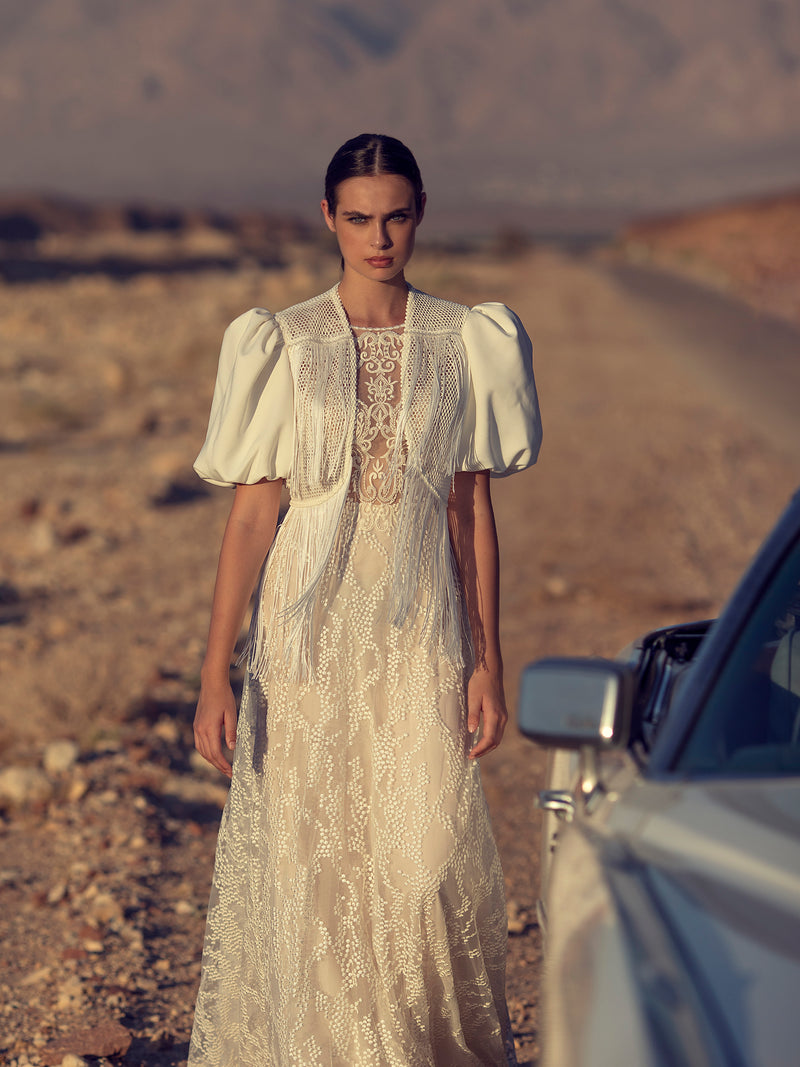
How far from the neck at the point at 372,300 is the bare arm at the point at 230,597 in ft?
1.28

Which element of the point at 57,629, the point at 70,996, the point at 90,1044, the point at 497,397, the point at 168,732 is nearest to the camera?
the point at 497,397

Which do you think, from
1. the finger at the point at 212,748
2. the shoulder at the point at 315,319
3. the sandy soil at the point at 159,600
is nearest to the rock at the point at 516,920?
the sandy soil at the point at 159,600

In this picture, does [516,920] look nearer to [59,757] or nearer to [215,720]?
[215,720]

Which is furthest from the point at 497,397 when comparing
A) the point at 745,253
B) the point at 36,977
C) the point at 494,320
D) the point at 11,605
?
the point at 745,253

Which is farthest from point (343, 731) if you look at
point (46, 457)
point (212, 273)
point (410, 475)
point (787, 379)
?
point (212, 273)

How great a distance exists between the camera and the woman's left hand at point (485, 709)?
2648 millimetres

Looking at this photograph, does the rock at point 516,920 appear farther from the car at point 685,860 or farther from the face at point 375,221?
Answer: the face at point 375,221

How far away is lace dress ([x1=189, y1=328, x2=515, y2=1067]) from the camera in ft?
8.38

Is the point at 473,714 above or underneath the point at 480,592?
underneath

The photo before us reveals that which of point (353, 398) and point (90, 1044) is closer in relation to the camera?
point (353, 398)

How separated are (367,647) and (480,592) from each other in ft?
0.88

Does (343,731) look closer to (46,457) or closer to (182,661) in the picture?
(182,661)

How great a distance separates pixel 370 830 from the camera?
2.62 metres

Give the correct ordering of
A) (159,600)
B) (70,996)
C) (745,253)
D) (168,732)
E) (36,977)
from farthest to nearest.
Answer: (745,253)
(159,600)
(168,732)
(36,977)
(70,996)
